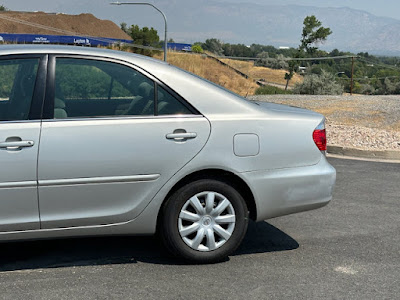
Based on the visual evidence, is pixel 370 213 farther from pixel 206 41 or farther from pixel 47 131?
pixel 206 41

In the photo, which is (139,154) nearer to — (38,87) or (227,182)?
(227,182)

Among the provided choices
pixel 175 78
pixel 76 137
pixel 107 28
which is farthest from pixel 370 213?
pixel 107 28

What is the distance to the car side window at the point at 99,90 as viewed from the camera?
432cm

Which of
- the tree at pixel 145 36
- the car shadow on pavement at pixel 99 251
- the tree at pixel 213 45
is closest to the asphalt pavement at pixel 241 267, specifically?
the car shadow on pavement at pixel 99 251

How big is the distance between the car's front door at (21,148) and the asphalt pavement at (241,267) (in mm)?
512

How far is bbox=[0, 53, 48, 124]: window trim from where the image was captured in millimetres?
4191

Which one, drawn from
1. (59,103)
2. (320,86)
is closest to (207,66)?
(320,86)

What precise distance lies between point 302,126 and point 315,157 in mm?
281

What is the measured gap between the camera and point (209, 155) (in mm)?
4445

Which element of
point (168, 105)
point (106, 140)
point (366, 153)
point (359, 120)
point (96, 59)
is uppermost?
point (96, 59)

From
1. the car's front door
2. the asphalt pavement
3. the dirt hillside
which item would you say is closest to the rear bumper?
the asphalt pavement

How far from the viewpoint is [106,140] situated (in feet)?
13.9

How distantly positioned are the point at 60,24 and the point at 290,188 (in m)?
89.9

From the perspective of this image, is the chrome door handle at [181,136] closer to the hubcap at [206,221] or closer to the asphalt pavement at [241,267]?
the hubcap at [206,221]
